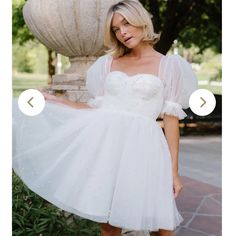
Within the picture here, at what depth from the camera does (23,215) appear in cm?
333

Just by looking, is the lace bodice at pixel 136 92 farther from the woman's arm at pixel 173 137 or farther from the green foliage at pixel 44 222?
the green foliage at pixel 44 222

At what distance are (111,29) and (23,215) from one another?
169 cm

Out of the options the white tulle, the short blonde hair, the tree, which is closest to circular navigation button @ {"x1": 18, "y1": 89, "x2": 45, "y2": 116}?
the short blonde hair

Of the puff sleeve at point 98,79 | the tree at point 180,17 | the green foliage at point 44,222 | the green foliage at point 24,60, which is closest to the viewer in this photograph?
the puff sleeve at point 98,79

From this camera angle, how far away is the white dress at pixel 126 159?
229 centimetres

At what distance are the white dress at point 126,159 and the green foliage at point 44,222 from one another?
894 millimetres

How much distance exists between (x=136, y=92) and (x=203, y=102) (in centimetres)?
39

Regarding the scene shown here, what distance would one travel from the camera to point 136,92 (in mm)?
2297

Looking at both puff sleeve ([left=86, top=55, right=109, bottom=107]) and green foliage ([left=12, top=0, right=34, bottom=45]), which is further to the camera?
green foliage ([left=12, top=0, right=34, bottom=45])

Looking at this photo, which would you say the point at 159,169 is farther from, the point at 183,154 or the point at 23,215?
the point at 183,154

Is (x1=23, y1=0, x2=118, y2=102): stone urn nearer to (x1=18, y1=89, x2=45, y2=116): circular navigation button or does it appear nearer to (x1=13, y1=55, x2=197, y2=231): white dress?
(x1=13, y1=55, x2=197, y2=231): white dress

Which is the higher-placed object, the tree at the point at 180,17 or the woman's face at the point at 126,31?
the tree at the point at 180,17

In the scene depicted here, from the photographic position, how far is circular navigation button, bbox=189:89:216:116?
2.01 metres

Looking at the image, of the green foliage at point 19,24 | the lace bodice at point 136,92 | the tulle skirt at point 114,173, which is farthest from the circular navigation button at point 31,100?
the green foliage at point 19,24
